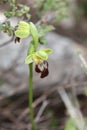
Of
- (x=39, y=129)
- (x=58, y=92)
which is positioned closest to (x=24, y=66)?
(x=58, y=92)

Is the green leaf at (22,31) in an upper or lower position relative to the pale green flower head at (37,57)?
upper

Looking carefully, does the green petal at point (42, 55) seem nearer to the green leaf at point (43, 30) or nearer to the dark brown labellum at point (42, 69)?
the dark brown labellum at point (42, 69)

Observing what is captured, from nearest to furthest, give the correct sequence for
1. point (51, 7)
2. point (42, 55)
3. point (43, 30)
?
point (42, 55) < point (43, 30) < point (51, 7)

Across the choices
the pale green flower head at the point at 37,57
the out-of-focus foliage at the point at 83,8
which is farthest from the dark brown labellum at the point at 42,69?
the out-of-focus foliage at the point at 83,8

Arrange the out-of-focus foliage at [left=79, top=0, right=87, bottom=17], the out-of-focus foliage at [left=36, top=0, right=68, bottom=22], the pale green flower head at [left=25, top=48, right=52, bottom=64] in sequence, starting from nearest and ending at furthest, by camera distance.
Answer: the pale green flower head at [left=25, top=48, right=52, bottom=64], the out-of-focus foliage at [left=36, top=0, right=68, bottom=22], the out-of-focus foliage at [left=79, top=0, right=87, bottom=17]

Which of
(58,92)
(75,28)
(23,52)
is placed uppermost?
(23,52)

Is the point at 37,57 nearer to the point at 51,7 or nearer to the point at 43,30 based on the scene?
the point at 43,30

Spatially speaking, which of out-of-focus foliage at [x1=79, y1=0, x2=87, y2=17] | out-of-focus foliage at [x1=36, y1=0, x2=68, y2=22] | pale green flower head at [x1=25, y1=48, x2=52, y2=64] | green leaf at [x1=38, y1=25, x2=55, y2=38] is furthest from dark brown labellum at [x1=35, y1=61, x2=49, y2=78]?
out-of-focus foliage at [x1=79, y1=0, x2=87, y2=17]

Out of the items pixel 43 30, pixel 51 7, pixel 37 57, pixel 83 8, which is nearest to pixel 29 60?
pixel 37 57

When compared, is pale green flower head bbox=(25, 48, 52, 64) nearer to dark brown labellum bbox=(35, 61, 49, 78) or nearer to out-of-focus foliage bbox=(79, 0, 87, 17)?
dark brown labellum bbox=(35, 61, 49, 78)

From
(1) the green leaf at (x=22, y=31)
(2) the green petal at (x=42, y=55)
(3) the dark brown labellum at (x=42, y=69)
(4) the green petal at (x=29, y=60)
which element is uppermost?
(1) the green leaf at (x=22, y=31)

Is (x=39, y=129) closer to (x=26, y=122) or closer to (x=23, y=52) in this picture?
(x=26, y=122)
